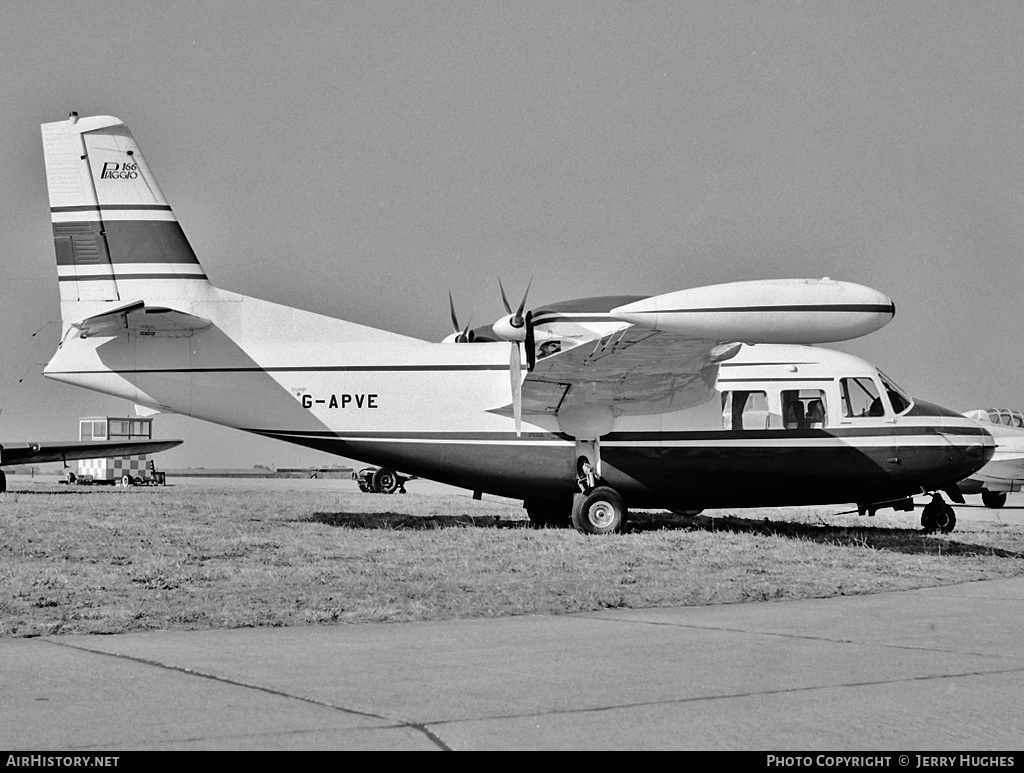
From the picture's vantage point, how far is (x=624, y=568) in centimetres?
1238

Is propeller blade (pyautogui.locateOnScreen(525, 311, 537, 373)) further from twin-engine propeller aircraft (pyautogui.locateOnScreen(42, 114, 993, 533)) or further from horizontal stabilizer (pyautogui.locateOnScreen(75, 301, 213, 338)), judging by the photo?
horizontal stabilizer (pyautogui.locateOnScreen(75, 301, 213, 338))

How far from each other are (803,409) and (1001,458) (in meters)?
14.0

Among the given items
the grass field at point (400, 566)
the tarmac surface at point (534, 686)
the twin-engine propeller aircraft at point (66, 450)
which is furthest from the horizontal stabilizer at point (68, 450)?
the tarmac surface at point (534, 686)

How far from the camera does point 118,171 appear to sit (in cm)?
1817

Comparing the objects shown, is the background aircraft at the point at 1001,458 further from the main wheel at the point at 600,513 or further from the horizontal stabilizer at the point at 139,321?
the horizontal stabilizer at the point at 139,321

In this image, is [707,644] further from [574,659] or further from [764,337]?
[764,337]

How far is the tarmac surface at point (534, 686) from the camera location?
488cm

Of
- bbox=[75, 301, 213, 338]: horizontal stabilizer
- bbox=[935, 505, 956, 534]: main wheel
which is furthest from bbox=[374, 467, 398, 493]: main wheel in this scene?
bbox=[935, 505, 956, 534]: main wheel

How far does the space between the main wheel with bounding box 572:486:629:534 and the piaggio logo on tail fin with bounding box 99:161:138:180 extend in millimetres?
9368

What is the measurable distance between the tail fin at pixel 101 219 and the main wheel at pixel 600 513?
7.58 m

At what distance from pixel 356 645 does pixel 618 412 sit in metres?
11.0

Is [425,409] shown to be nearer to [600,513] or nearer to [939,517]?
[600,513]

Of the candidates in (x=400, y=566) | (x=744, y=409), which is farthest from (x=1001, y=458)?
(x=400, y=566)

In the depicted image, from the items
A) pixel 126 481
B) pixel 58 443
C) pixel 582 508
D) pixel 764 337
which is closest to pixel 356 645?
pixel 764 337
